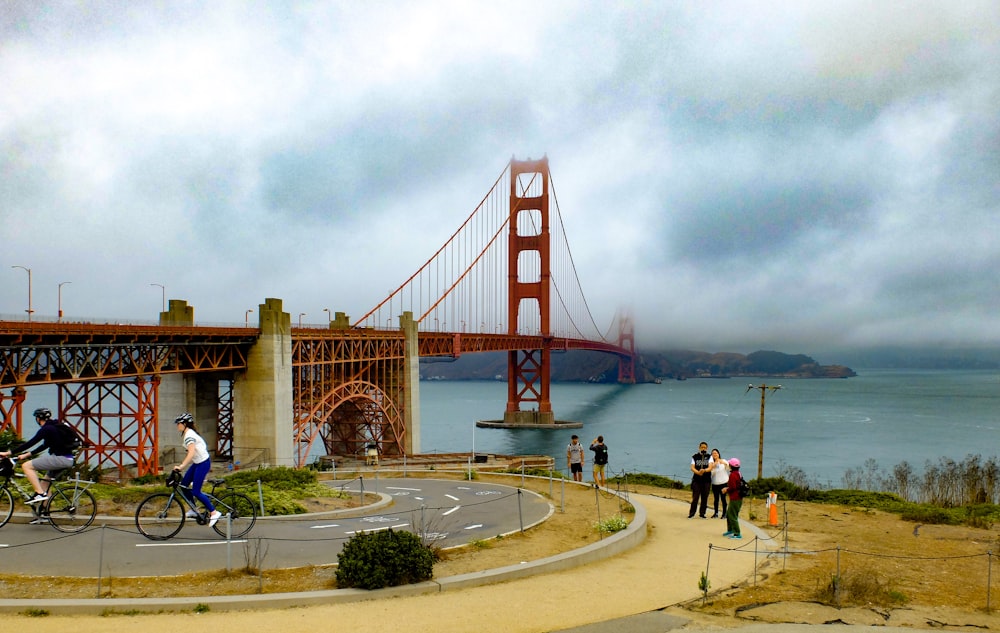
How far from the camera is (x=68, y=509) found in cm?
1132

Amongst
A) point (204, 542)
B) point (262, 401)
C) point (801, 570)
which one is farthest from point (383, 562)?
point (262, 401)

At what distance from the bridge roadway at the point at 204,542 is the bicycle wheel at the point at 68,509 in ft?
0.59

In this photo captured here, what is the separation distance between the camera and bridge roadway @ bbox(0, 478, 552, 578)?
9516 millimetres

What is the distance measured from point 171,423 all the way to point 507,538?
29.9 meters

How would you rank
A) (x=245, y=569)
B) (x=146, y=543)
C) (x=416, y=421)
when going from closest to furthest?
(x=245, y=569) → (x=146, y=543) → (x=416, y=421)

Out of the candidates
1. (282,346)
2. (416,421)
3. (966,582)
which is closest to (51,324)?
(282,346)

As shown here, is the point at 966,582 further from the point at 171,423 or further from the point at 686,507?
the point at 171,423

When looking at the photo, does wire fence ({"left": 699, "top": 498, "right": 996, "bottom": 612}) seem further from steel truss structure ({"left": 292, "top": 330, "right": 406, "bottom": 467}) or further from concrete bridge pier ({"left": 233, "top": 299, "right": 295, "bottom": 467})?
steel truss structure ({"left": 292, "top": 330, "right": 406, "bottom": 467})

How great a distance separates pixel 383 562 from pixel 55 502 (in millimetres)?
5985

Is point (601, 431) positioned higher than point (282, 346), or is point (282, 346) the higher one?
point (282, 346)

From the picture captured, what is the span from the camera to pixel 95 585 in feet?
28.6

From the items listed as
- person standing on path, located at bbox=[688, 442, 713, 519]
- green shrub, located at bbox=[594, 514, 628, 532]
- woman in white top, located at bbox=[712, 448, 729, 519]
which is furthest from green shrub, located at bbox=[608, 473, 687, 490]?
green shrub, located at bbox=[594, 514, 628, 532]

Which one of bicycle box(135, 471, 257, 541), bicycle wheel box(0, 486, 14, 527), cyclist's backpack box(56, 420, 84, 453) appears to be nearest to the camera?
bicycle box(135, 471, 257, 541)

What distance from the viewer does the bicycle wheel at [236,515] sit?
1103cm
